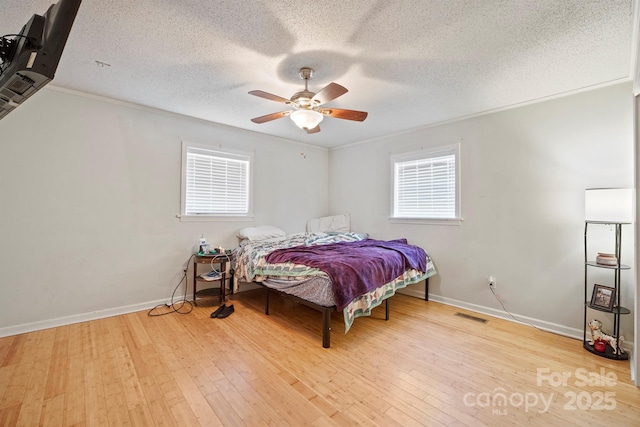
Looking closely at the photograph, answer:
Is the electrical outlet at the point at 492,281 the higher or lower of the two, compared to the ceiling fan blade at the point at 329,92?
lower

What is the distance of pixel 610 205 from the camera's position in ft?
7.64

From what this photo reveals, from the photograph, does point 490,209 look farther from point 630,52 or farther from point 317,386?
point 317,386

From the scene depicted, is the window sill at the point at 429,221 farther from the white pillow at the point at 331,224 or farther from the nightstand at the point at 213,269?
the nightstand at the point at 213,269

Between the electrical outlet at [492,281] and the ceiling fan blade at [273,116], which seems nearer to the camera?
the ceiling fan blade at [273,116]

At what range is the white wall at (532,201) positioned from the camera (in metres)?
2.64

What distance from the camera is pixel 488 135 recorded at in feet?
11.1

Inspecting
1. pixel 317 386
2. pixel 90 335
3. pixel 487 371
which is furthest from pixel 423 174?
pixel 90 335

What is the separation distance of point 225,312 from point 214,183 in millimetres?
1856

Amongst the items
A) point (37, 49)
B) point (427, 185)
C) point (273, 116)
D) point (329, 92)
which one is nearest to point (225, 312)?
point (273, 116)

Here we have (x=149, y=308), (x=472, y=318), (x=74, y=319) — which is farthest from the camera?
(x=149, y=308)

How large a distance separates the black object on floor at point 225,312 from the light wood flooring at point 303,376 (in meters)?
0.18

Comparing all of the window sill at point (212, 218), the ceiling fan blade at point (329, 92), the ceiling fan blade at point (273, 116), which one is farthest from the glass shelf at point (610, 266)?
the window sill at point (212, 218)

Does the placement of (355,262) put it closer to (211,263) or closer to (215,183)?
(211,263)

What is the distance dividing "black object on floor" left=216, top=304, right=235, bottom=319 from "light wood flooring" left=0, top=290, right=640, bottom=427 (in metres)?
0.18
